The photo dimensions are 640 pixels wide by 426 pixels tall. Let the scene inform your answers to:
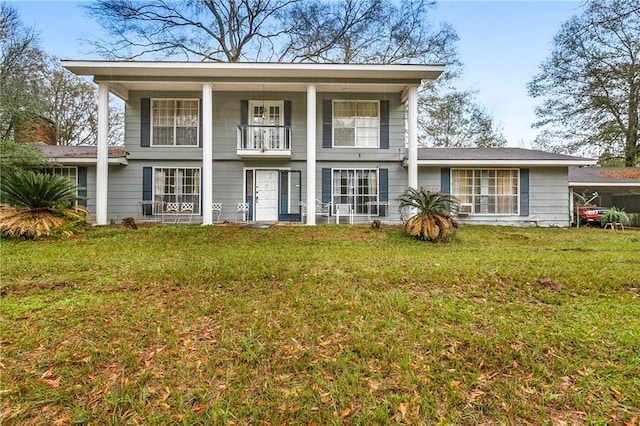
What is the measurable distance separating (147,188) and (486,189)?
13.0 meters

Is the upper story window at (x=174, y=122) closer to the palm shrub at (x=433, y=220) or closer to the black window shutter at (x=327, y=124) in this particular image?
the black window shutter at (x=327, y=124)

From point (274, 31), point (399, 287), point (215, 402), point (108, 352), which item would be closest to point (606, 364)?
point (399, 287)

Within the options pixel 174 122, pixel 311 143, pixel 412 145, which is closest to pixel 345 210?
pixel 311 143

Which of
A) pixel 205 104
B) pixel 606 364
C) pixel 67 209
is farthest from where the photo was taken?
pixel 205 104

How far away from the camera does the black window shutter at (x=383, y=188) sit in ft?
41.1

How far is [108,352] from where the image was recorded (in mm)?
2875

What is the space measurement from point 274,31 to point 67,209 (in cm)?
1414

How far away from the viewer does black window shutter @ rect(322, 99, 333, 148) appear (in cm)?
1262

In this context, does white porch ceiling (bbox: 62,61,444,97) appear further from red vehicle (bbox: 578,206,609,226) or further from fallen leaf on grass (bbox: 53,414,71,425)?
fallen leaf on grass (bbox: 53,414,71,425)

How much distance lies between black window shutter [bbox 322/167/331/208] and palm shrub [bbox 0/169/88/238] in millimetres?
7711

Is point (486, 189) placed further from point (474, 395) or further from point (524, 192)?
point (474, 395)

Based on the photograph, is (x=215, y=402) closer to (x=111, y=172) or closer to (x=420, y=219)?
(x=420, y=219)

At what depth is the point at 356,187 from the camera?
1272cm

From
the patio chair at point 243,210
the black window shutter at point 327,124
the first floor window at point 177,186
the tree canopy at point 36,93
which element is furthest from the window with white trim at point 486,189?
the tree canopy at point 36,93
